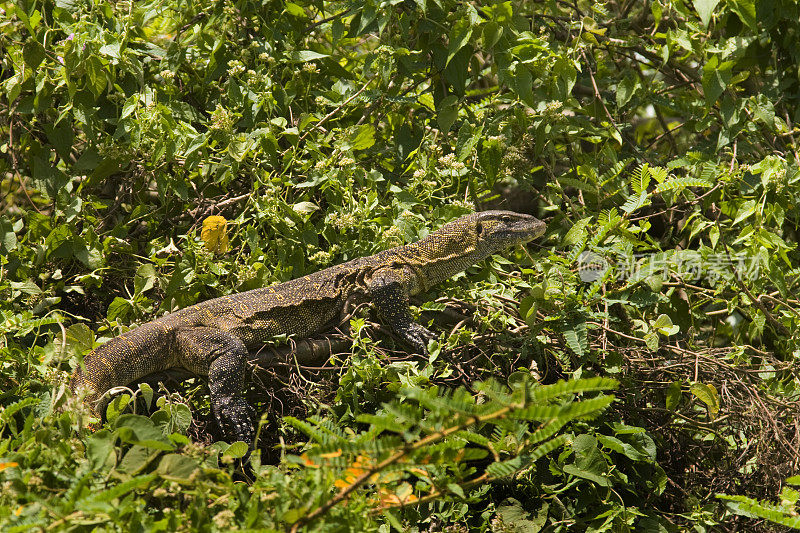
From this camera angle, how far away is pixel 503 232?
15.9ft

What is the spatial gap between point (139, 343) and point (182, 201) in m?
1.19

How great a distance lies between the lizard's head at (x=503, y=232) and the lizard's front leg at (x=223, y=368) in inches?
62.0

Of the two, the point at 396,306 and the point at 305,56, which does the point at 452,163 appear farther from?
the point at 305,56

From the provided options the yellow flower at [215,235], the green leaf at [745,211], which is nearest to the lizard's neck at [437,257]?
the yellow flower at [215,235]

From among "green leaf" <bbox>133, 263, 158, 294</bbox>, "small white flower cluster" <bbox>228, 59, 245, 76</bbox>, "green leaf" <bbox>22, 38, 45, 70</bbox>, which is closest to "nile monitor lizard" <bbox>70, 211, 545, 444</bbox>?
"green leaf" <bbox>133, 263, 158, 294</bbox>

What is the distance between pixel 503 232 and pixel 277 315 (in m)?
1.46

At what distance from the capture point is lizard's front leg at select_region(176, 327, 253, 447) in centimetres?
412

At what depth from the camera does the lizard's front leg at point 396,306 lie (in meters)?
4.37

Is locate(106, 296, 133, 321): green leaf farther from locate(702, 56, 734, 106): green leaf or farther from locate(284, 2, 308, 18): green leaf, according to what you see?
locate(702, 56, 734, 106): green leaf

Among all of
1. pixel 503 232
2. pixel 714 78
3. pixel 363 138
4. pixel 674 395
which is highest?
pixel 714 78

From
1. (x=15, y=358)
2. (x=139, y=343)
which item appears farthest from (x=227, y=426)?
(x=15, y=358)

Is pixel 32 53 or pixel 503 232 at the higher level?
pixel 32 53

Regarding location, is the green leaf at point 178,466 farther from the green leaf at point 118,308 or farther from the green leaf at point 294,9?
the green leaf at point 294,9

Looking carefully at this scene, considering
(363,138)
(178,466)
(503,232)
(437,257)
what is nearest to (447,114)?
(363,138)
